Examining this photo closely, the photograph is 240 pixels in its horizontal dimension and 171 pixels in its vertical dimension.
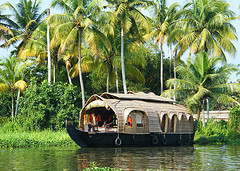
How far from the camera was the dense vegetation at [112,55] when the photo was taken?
20.9 m

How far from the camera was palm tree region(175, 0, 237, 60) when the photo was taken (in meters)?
23.8

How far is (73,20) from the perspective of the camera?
2120 cm

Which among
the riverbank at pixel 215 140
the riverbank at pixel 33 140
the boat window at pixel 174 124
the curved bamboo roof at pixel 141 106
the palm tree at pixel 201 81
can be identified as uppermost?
the palm tree at pixel 201 81

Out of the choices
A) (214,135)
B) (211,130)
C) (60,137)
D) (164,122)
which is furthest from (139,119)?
(211,130)

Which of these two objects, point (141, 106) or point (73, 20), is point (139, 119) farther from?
point (73, 20)

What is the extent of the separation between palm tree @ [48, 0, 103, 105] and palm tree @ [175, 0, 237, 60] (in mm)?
7315

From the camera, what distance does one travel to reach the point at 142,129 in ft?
56.0

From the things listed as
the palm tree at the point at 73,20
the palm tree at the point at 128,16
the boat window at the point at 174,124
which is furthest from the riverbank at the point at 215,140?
the palm tree at the point at 73,20

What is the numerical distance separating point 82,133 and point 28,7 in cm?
1944

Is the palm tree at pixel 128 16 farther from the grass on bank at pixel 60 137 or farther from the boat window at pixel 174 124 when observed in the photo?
the grass on bank at pixel 60 137

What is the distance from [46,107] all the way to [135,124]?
271 inches

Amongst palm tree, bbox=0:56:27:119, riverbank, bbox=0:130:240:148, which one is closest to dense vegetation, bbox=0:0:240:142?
palm tree, bbox=0:56:27:119

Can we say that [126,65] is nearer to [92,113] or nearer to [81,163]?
[92,113]

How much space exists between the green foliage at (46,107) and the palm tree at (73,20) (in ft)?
4.38
